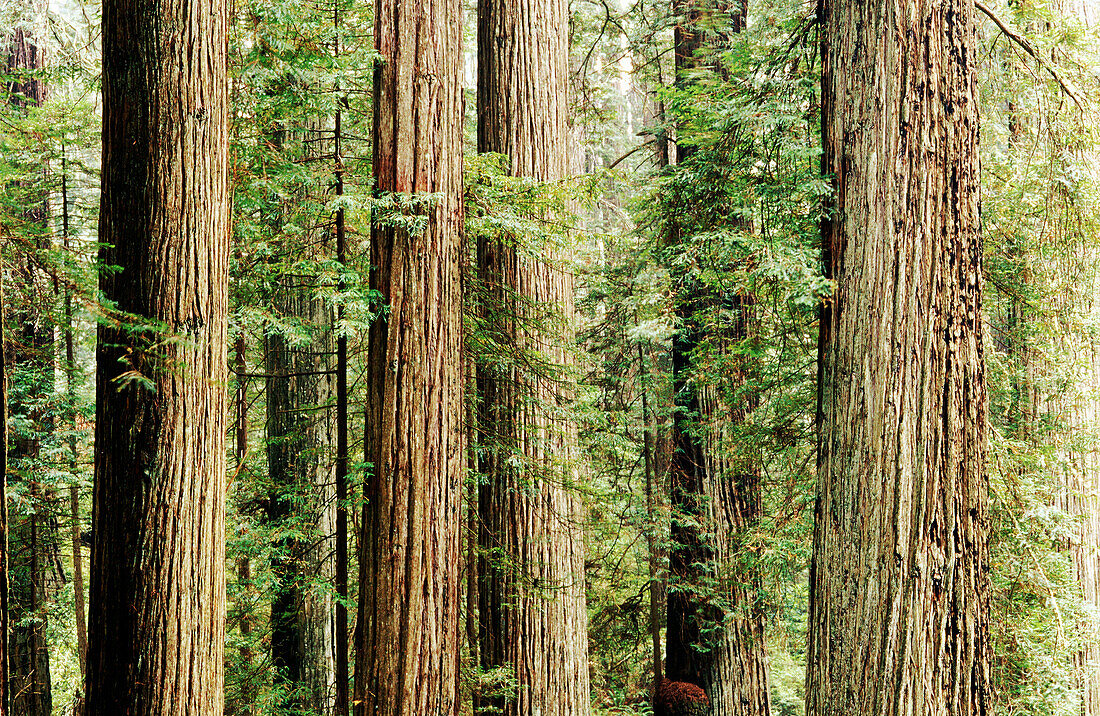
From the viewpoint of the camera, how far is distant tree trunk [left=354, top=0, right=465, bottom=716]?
4.01 metres

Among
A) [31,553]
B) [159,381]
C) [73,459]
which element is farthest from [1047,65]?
[31,553]

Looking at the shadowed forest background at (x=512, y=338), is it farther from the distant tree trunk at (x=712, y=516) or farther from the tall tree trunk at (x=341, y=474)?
the distant tree trunk at (x=712, y=516)

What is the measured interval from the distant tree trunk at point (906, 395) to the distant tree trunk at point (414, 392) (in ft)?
7.52

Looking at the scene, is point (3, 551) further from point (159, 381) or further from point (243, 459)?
point (243, 459)

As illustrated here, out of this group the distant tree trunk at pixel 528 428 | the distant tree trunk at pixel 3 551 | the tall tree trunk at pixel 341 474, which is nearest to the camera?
the distant tree trunk at pixel 3 551

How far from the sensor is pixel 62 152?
20.4 ft

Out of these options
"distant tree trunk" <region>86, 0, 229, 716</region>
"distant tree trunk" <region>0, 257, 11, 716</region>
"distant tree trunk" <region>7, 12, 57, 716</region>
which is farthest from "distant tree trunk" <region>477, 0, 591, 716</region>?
"distant tree trunk" <region>7, 12, 57, 716</region>

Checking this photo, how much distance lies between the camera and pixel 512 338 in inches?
214

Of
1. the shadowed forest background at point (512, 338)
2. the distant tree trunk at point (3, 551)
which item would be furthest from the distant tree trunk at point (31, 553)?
the distant tree trunk at point (3, 551)

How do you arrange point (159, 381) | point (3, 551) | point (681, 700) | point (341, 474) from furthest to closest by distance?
1. point (681, 700)
2. point (341, 474)
3. point (159, 381)
4. point (3, 551)

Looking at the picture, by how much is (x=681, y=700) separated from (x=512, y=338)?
530 centimetres

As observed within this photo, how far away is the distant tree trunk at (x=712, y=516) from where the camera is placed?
24.4 feet

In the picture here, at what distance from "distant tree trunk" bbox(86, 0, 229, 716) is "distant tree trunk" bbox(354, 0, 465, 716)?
3.19ft

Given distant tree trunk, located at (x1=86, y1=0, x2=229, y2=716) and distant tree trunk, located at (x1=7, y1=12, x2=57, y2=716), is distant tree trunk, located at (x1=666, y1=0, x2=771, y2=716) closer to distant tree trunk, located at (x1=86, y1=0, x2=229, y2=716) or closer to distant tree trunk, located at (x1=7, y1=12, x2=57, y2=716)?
distant tree trunk, located at (x1=86, y1=0, x2=229, y2=716)
